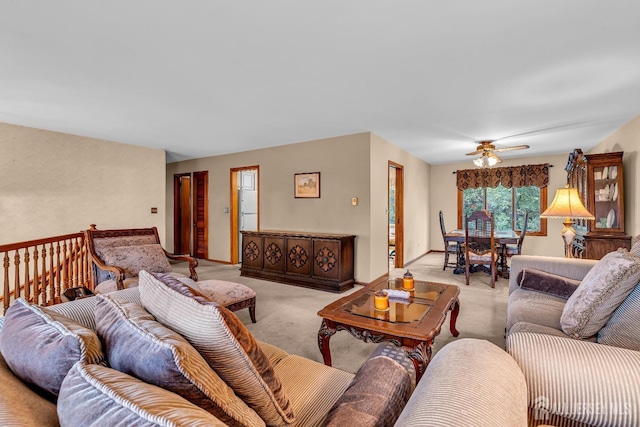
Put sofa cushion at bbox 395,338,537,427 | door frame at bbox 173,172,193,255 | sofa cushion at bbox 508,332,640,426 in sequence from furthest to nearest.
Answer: door frame at bbox 173,172,193,255, sofa cushion at bbox 508,332,640,426, sofa cushion at bbox 395,338,537,427

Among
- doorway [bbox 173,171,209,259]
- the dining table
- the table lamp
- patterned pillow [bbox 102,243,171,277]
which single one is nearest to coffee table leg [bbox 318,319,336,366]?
patterned pillow [bbox 102,243,171,277]

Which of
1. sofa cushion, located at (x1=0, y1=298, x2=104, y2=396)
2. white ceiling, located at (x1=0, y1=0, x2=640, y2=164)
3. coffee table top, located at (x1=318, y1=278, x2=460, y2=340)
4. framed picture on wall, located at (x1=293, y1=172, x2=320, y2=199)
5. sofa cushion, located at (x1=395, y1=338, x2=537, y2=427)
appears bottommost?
coffee table top, located at (x1=318, y1=278, x2=460, y2=340)

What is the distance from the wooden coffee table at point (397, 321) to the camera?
171 centimetres

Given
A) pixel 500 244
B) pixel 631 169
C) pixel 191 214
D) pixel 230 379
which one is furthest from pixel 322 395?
pixel 191 214

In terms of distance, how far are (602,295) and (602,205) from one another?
3720 millimetres

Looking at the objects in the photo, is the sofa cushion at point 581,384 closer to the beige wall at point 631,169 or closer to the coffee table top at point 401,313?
the coffee table top at point 401,313

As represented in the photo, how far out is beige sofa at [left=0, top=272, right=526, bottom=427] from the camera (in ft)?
1.87

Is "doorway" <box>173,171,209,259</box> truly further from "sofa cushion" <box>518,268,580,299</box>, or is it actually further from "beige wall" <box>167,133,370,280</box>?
"sofa cushion" <box>518,268,580,299</box>

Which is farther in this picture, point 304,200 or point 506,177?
point 506,177

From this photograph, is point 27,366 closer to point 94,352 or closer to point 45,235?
point 94,352

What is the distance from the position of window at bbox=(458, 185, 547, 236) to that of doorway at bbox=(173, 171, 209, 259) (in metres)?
5.96

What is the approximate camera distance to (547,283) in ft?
7.66

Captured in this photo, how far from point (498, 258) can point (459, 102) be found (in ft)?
9.93

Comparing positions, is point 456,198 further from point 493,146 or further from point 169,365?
point 169,365
